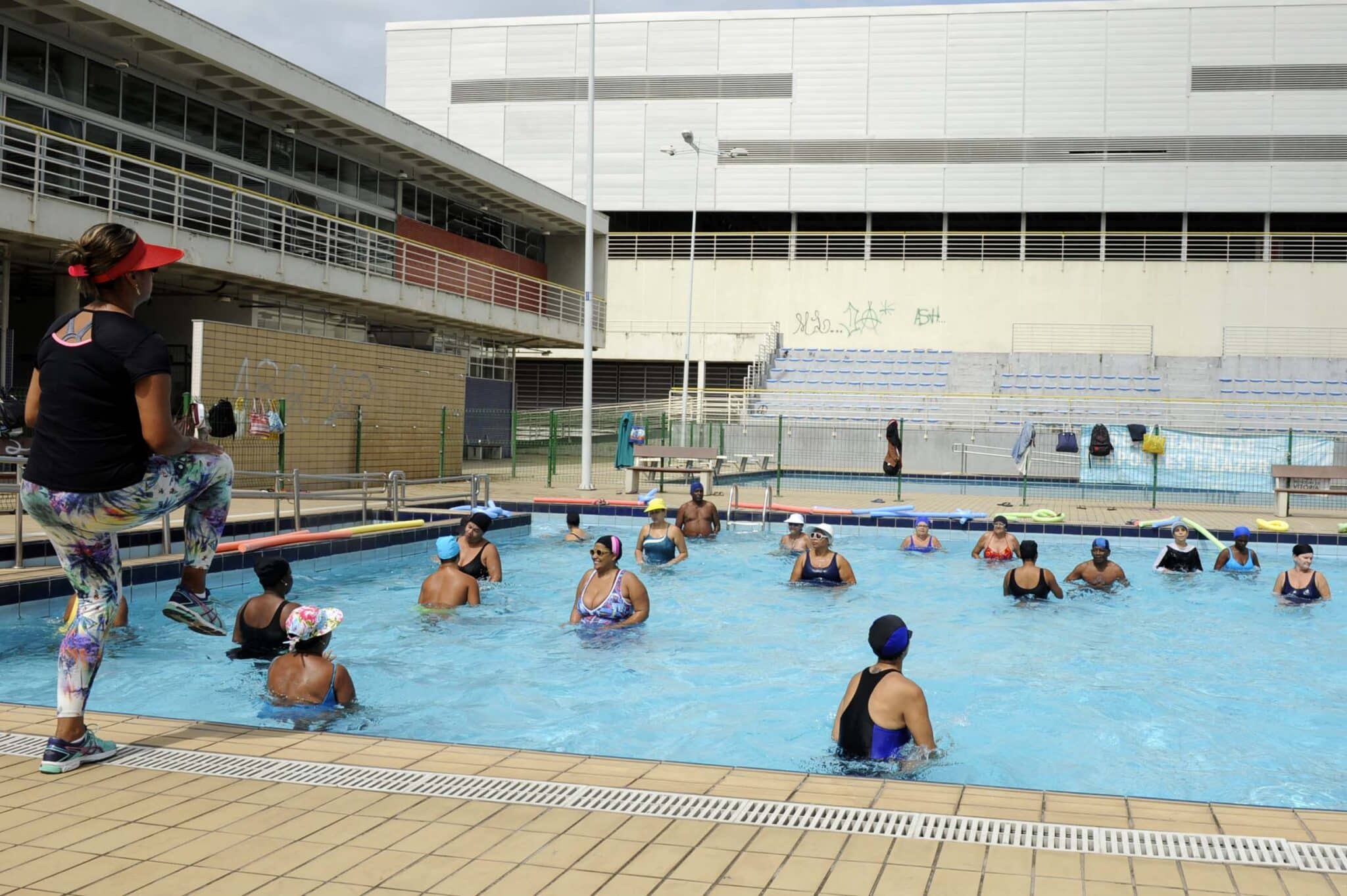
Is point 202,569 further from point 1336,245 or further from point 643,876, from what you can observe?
point 1336,245

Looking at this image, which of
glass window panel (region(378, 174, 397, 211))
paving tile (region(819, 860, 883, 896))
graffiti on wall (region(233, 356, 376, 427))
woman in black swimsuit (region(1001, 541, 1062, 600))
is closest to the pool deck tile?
paving tile (region(819, 860, 883, 896))

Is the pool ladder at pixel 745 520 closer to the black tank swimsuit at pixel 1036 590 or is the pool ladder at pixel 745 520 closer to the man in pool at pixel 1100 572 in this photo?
the man in pool at pixel 1100 572

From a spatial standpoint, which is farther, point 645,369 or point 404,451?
point 645,369

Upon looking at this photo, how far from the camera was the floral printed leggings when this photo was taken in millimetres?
3885

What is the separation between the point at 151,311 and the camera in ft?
72.4

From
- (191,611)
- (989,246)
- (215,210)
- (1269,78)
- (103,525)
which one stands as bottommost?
(191,611)

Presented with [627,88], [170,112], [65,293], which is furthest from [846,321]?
[65,293]

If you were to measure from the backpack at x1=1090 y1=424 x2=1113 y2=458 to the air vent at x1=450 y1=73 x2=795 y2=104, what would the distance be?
21.1 meters

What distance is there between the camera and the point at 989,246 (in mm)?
41219

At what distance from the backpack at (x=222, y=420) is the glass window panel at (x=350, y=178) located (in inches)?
455

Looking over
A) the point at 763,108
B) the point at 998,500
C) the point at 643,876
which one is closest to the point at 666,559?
the point at 643,876

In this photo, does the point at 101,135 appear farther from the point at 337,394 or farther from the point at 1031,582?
the point at 1031,582

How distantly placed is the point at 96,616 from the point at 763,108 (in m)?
40.5

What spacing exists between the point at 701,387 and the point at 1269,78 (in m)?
23.6
